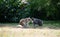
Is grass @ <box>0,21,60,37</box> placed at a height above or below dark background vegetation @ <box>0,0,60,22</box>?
below

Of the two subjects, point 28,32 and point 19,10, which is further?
point 19,10

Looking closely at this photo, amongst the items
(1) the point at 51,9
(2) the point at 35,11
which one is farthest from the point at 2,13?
(1) the point at 51,9

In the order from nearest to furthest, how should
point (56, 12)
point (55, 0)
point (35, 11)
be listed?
point (55, 0) < point (56, 12) < point (35, 11)

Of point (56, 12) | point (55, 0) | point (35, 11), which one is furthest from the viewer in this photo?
point (35, 11)

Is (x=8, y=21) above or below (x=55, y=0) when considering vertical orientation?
below

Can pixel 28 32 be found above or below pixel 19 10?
below

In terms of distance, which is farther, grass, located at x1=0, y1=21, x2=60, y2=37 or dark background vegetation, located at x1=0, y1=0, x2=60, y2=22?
dark background vegetation, located at x1=0, y1=0, x2=60, y2=22

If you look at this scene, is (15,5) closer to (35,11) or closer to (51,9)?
(35,11)

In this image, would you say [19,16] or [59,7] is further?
[19,16]

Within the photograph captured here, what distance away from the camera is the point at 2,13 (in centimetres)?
2272

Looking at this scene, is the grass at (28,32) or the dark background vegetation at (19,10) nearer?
the grass at (28,32)

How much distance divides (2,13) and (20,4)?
1.94m

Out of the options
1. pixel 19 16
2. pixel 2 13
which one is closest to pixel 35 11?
pixel 19 16

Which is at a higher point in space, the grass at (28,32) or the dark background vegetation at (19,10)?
the dark background vegetation at (19,10)
